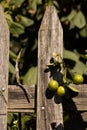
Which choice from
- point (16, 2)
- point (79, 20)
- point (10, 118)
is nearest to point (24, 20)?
point (16, 2)

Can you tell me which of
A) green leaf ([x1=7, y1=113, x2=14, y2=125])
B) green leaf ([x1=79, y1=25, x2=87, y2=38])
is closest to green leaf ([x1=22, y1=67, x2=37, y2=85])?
green leaf ([x1=79, y1=25, x2=87, y2=38])

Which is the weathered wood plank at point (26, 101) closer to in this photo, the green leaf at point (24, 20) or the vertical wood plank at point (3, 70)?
the vertical wood plank at point (3, 70)

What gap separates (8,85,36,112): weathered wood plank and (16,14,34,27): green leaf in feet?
6.98

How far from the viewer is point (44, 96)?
9.59 feet

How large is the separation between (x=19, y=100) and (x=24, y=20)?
2.27m

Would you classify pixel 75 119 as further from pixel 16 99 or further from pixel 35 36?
pixel 35 36

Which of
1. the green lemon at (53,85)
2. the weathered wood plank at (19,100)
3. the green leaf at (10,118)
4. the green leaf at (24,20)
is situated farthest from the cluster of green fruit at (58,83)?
the green leaf at (24,20)

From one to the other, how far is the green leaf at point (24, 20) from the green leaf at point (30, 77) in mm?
455

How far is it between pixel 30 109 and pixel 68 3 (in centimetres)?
276

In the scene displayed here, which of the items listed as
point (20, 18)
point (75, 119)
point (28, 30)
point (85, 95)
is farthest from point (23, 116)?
point (28, 30)

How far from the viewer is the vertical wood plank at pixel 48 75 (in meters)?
2.90

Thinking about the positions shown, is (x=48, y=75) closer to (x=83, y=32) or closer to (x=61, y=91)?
(x=61, y=91)

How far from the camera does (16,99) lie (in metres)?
2.97

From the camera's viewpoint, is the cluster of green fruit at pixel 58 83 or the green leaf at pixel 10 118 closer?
the cluster of green fruit at pixel 58 83
